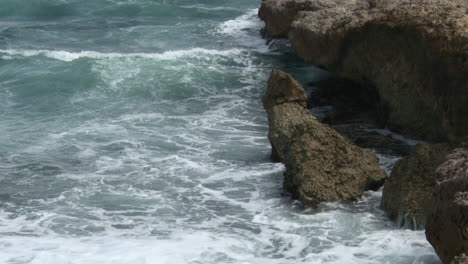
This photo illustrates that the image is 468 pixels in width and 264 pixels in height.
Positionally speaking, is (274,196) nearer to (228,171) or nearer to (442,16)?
(228,171)

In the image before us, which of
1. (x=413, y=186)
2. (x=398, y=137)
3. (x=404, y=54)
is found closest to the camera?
(x=413, y=186)

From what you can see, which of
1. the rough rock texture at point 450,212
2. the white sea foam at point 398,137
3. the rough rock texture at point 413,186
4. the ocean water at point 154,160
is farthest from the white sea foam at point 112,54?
the rough rock texture at point 450,212

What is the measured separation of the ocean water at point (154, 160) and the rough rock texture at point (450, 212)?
85cm

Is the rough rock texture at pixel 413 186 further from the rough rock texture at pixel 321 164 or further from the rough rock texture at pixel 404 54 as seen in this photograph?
the rough rock texture at pixel 404 54

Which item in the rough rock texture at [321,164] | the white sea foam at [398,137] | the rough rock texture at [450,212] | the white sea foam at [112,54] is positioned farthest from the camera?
the white sea foam at [112,54]

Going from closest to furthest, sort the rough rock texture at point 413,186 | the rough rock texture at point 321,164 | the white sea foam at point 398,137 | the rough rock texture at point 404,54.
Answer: the rough rock texture at point 413,186 < the rough rock texture at point 321,164 < the rough rock texture at point 404,54 < the white sea foam at point 398,137

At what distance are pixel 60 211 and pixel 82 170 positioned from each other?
1.48 m

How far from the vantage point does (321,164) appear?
9.77 metres

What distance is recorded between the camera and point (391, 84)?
1161 centimetres

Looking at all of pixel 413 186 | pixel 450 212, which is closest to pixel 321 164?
pixel 413 186

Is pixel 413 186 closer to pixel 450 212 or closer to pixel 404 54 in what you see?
pixel 450 212

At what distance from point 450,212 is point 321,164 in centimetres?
314

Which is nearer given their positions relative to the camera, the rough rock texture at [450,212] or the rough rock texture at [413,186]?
the rough rock texture at [450,212]

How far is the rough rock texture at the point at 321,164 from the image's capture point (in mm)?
9461
